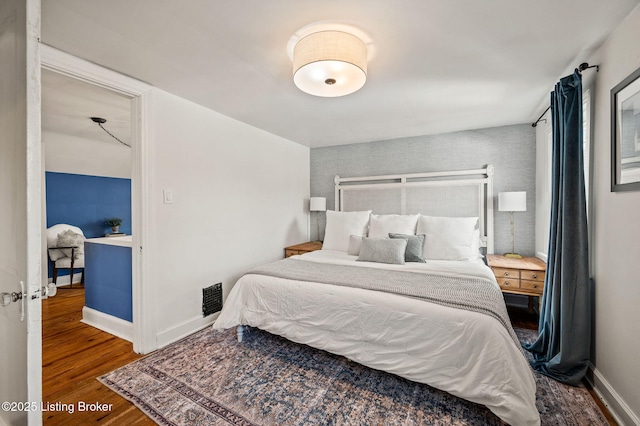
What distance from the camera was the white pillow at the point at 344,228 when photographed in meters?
3.72

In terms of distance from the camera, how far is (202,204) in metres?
2.94

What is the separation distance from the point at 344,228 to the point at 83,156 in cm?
434

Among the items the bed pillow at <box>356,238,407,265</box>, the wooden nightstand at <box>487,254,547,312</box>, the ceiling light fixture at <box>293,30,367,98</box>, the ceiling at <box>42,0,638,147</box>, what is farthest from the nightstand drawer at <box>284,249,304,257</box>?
the ceiling light fixture at <box>293,30,367,98</box>

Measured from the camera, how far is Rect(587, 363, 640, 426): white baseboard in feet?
5.05

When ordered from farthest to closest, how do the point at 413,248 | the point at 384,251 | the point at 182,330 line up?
the point at 413,248 → the point at 384,251 → the point at 182,330

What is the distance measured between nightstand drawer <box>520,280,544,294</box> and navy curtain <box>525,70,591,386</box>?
652 mm

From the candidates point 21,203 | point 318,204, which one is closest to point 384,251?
point 318,204

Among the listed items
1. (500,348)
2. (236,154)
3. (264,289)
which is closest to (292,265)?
(264,289)

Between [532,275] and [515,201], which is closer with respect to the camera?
[532,275]

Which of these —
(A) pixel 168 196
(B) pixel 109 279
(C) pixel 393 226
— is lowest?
(B) pixel 109 279

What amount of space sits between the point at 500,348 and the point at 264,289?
1709 millimetres

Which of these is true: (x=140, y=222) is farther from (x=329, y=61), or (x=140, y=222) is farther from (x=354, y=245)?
(x=354, y=245)

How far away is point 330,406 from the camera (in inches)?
69.8

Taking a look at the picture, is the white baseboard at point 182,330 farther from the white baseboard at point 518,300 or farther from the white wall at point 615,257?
the white baseboard at point 518,300
